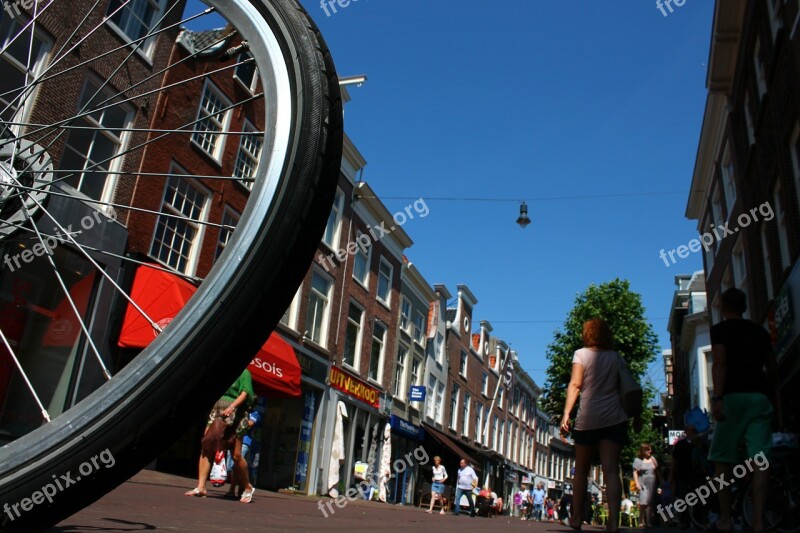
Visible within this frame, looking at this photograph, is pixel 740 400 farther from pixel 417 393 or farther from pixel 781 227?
pixel 417 393

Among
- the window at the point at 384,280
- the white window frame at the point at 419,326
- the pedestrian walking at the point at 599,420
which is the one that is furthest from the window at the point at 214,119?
the white window frame at the point at 419,326

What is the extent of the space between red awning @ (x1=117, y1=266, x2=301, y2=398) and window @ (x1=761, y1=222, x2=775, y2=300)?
39.2ft

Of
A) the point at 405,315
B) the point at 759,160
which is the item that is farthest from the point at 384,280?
the point at 759,160

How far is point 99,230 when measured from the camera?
40.3ft

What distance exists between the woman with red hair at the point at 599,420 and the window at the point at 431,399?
2652 centimetres

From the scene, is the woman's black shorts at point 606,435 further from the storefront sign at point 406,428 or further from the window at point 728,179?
the storefront sign at point 406,428

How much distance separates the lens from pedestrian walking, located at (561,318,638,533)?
495 cm

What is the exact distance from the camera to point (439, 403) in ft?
110

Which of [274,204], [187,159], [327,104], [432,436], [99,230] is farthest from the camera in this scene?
[432,436]

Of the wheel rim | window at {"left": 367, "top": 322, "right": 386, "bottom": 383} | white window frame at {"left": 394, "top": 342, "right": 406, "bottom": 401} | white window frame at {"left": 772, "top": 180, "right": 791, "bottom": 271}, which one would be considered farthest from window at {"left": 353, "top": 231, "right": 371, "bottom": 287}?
the wheel rim

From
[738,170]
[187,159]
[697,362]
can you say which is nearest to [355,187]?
[187,159]

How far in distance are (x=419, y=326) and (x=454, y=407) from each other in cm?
736

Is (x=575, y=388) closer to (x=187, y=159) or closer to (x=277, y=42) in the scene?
(x=277, y=42)

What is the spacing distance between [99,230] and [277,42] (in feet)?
37.9
